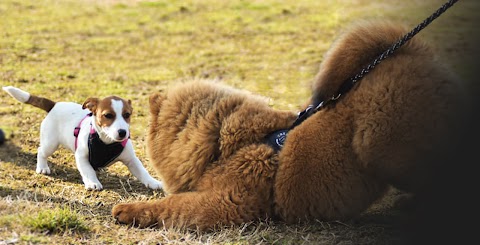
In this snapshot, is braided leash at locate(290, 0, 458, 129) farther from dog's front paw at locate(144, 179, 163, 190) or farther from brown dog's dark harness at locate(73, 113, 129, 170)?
brown dog's dark harness at locate(73, 113, 129, 170)

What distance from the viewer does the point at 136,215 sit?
3.80 m

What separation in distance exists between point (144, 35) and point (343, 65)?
6808mm

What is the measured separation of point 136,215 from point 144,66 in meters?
4.89

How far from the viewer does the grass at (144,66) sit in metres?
3.67

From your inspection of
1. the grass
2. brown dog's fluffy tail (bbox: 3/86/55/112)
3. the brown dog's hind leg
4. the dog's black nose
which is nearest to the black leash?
the grass

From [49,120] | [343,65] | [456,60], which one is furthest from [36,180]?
[456,60]

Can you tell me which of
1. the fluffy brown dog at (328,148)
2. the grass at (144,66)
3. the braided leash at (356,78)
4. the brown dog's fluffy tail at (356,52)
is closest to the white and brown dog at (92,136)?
the grass at (144,66)

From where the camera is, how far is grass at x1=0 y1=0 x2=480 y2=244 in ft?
12.1

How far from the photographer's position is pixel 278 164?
377cm

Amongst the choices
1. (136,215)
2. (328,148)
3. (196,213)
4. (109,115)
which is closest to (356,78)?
(328,148)

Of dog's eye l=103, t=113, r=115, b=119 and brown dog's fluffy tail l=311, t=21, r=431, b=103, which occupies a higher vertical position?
brown dog's fluffy tail l=311, t=21, r=431, b=103

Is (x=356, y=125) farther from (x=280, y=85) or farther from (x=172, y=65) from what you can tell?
(x=172, y=65)

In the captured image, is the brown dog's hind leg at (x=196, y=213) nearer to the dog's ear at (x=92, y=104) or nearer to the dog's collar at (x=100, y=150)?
the dog's collar at (x=100, y=150)

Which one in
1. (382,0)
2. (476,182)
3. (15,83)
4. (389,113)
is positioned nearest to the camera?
(476,182)
